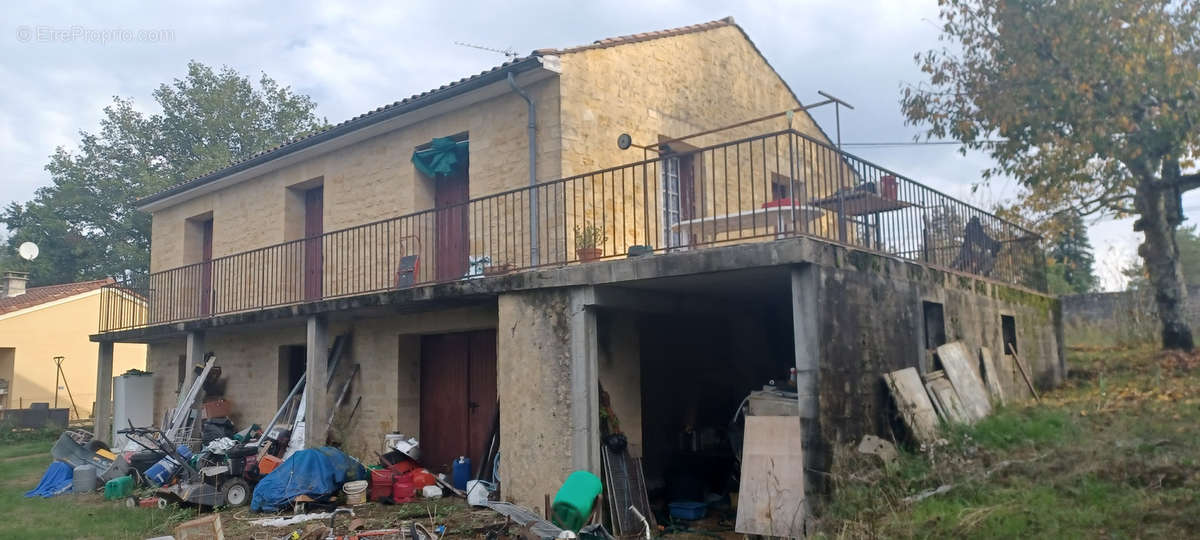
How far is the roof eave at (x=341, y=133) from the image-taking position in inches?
404

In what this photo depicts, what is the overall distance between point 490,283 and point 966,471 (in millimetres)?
4879

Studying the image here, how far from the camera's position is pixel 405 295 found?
33.1 ft

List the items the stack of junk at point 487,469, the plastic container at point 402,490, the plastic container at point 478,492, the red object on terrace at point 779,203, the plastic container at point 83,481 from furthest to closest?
the plastic container at point 83,481 < the plastic container at point 402,490 < the plastic container at point 478,492 < the red object on terrace at point 779,203 < the stack of junk at point 487,469

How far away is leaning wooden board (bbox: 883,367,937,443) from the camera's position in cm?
778

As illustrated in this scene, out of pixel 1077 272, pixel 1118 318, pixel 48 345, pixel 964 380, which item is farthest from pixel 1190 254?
pixel 48 345

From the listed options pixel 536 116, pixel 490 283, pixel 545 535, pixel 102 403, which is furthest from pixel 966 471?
pixel 102 403

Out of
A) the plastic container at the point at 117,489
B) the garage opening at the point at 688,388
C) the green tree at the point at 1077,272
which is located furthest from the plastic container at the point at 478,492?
the green tree at the point at 1077,272

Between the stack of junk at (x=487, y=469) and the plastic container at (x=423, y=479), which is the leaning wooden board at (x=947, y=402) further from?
the plastic container at (x=423, y=479)

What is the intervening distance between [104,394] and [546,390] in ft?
40.8

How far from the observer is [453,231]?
11.7 m

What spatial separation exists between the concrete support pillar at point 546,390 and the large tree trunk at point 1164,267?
901 centimetres

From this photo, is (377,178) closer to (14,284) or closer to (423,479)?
(423,479)

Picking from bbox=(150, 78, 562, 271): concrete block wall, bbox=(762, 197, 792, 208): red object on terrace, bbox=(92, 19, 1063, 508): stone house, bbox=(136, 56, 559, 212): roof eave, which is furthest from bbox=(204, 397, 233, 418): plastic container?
bbox=(762, 197, 792, 208): red object on terrace

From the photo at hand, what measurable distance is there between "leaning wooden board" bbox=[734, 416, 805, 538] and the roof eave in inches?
201
